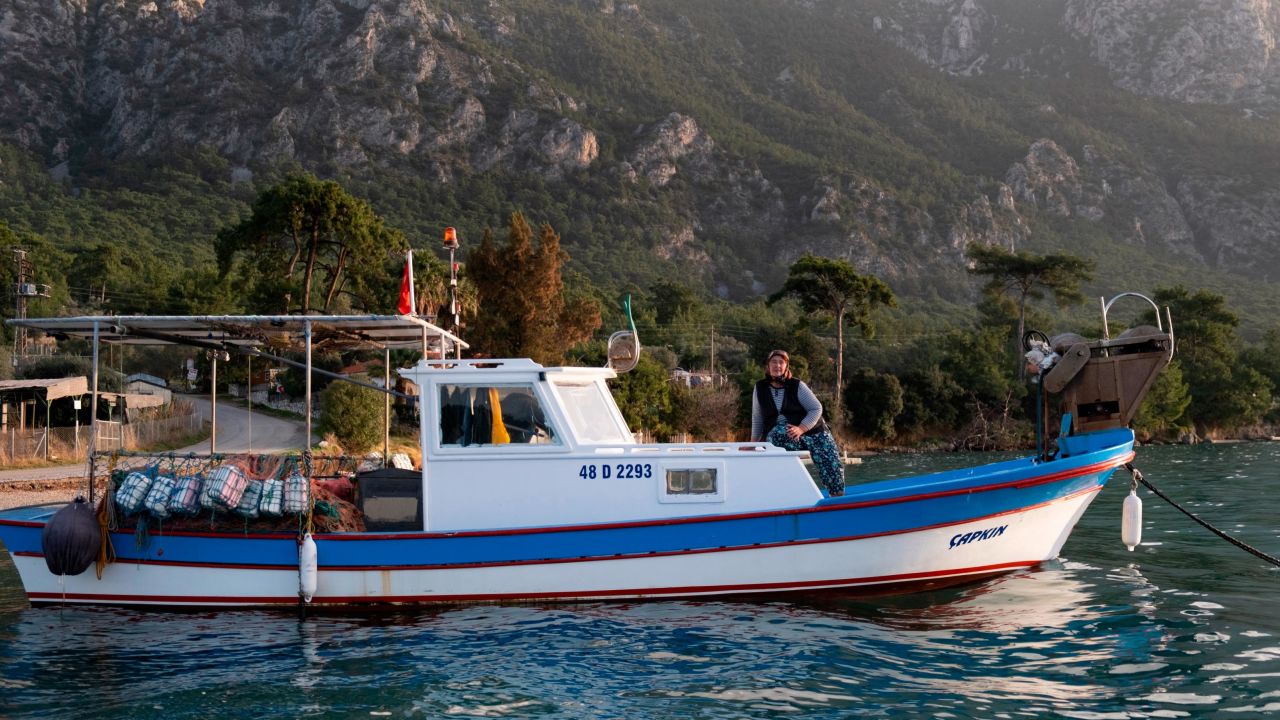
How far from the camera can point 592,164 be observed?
130250 mm

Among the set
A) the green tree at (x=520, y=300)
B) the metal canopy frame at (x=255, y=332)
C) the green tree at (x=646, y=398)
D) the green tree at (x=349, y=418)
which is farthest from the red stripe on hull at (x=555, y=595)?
the green tree at (x=646, y=398)

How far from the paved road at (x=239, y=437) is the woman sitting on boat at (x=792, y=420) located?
50.9 ft

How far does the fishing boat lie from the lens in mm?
11320

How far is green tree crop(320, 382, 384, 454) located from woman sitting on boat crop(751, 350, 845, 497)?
2254 cm

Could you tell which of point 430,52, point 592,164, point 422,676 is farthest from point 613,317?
point 422,676

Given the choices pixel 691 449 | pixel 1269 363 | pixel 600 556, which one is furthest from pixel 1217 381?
pixel 600 556

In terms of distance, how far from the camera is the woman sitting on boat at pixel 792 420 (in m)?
11.9

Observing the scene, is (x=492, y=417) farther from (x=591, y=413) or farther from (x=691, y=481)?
(x=691, y=481)

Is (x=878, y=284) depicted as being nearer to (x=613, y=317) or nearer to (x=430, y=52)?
(x=613, y=317)

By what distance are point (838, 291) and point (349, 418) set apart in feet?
96.8

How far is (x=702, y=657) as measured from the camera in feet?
31.1

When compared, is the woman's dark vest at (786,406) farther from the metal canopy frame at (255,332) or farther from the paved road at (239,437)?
the paved road at (239,437)

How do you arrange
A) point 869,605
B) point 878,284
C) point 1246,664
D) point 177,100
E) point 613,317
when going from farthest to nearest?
point 177,100
point 613,317
point 878,284
point 869,605
point 1246,664

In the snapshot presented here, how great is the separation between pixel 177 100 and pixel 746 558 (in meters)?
130
